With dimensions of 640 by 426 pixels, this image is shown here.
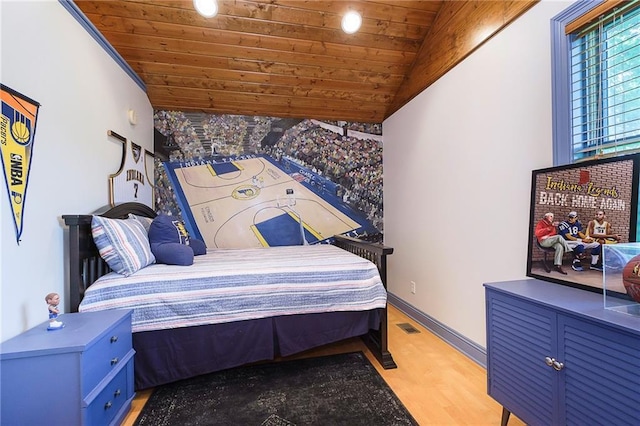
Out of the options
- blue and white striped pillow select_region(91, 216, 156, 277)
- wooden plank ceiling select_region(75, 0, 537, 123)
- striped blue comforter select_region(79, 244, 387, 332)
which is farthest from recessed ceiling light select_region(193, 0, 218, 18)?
striped blue comforter select_region(79, 244, 387, 332)

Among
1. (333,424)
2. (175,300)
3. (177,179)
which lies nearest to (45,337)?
(175,300)

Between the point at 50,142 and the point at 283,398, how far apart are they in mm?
2033

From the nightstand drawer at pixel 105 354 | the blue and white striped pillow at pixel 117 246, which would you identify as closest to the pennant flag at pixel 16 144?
the blue and white striped pillow at pixel 117 246

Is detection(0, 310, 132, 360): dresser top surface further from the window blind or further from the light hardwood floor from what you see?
the window blind

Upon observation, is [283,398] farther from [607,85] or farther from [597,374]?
[607,85]

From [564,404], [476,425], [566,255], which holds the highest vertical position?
[566,255]

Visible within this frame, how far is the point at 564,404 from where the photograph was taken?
1.17 meters

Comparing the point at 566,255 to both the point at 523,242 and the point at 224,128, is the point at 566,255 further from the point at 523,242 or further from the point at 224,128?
the point at 224,128

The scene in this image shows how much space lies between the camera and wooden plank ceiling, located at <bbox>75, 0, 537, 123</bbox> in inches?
95.3

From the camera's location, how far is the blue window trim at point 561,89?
63.8 inches

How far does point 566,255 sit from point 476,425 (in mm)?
1035

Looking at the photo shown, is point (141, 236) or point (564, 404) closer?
point (564, 404)

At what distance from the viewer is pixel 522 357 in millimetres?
1362

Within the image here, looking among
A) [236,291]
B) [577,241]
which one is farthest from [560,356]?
[236,291]
